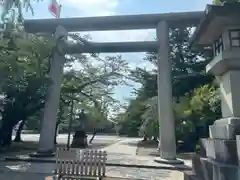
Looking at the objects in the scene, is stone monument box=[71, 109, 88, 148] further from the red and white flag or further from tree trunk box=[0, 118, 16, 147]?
the red and white flag

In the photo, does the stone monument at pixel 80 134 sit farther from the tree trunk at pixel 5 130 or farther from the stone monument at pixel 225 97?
the stone monument at pixel 225 97


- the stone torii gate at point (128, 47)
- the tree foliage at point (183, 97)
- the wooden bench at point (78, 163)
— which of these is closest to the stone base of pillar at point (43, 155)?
the stone torii gate at point (128, 47)

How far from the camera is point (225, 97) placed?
5.03 metres

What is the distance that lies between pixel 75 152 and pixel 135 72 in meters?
12.7

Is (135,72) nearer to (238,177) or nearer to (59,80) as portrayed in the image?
(59,80)

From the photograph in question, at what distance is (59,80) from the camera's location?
1217cm

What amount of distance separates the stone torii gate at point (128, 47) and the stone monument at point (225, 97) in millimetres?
5497

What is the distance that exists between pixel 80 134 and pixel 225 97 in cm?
1368

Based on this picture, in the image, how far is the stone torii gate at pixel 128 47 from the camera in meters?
11.0

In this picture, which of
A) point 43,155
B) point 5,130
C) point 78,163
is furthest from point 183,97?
point 5,130

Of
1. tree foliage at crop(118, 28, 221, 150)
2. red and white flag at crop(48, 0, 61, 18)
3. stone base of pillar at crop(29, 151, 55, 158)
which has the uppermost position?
red and white flag at crop(48, 0, 61, 18)

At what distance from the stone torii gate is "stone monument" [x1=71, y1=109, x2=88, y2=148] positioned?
17.4 ft

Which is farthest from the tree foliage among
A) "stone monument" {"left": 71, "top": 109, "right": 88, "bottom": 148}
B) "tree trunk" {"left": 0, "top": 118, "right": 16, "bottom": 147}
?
"tree trunk" {"left": 0, "top": 118, "right": 16, "bottom": 147}

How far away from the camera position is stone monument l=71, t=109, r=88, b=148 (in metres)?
16.9
